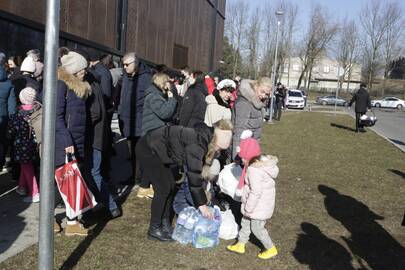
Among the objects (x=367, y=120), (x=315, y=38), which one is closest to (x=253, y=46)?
(x=315, y=38)

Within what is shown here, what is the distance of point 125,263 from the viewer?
446 centimetres

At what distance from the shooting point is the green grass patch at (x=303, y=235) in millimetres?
4578

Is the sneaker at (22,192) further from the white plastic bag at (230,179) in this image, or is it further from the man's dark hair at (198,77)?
the man's dark hair at (198,77)

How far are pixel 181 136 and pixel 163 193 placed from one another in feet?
2.36

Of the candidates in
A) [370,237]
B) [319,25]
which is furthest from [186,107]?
[319,25]

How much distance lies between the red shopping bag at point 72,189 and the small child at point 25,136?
5.25 ft

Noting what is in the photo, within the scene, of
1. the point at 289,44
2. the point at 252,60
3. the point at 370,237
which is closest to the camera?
the point at 370,237

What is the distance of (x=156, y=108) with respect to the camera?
5941 mm

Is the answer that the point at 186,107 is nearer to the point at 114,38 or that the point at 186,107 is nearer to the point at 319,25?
the point at 114,38

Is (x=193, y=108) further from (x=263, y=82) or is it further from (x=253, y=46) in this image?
(x=253, y=46)

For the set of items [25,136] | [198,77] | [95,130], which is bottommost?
[25,136]

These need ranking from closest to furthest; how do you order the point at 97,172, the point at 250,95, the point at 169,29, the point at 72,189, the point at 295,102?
the point at 72,189 → the point at 97,172 → the point at 250,95 → the point at 169,29 → the point at 295,102

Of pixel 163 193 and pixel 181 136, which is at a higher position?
pixel 181 136

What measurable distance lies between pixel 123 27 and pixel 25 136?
8358 millimetres
